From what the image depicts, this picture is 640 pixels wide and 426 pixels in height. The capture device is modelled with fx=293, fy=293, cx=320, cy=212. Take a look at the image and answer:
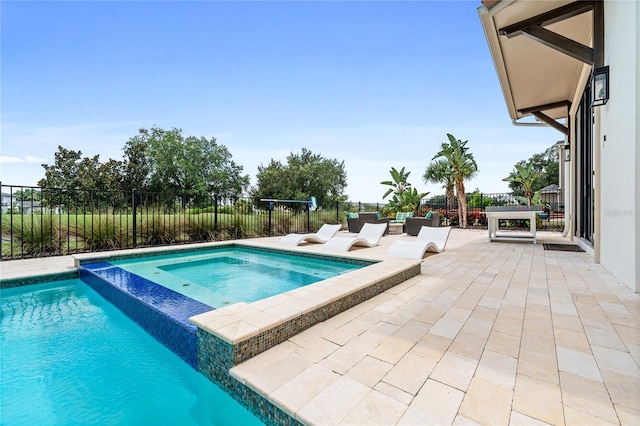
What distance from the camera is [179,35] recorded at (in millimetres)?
9617

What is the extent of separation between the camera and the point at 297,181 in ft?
87.8

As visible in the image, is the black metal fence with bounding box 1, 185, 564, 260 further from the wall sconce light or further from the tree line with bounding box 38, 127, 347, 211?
the tree line with bounding box 38, 127, 347, 211

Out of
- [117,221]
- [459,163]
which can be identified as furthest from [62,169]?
[459,163]

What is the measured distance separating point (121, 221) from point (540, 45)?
9.26 metres

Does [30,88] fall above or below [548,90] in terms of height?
above

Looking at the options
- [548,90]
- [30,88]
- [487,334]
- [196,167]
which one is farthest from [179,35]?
[196,167]

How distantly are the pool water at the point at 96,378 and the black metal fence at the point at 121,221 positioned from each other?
3315mm

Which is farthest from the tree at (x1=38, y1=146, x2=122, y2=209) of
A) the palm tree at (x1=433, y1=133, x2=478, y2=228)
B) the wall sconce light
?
the wall sconce light

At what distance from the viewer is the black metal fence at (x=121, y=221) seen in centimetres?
591

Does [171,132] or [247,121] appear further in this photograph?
[171,132]

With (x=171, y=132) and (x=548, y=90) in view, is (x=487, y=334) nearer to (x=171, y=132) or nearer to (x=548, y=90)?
(x=548, y=90)

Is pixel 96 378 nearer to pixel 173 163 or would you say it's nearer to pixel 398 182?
pixel 398 182

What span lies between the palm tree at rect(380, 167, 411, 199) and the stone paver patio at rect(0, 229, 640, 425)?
11.3m

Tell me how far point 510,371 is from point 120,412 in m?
2.38
